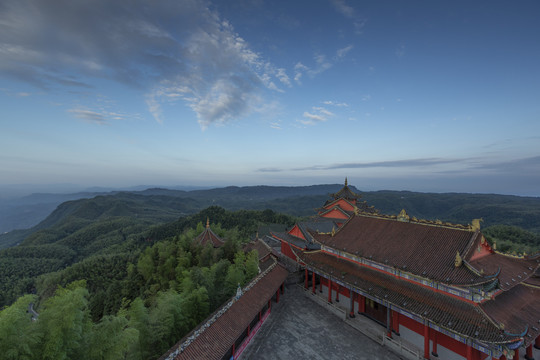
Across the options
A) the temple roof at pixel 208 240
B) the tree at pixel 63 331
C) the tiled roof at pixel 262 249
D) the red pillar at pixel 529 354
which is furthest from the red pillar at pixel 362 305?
the temple roof at pixel 208 240

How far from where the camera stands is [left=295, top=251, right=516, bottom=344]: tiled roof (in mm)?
11555

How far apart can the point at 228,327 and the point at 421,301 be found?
11.9m

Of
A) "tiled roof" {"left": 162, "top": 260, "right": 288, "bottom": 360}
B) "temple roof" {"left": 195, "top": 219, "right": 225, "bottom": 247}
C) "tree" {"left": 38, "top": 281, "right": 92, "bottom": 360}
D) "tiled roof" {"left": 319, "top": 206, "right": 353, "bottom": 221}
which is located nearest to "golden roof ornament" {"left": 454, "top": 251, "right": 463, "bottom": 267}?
"tiled roof" {"left": 162, "top": 260, "right": 288, "bottom": 360}

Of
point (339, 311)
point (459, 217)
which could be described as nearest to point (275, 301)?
point (339, 311)

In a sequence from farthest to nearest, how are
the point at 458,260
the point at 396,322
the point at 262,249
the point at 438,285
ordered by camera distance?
the point at 262,249, the point at 396,322, the point at 438,285, the point at 458,260

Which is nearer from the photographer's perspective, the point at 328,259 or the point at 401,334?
the point at 401,334

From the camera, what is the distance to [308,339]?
16469 millimetres

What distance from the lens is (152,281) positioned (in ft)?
106

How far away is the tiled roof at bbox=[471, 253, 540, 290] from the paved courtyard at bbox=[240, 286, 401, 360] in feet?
26.0

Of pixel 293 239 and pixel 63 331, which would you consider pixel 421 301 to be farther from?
pixel 63 331

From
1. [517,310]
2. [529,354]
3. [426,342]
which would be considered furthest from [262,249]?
[529,354]

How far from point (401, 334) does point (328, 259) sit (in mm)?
7460

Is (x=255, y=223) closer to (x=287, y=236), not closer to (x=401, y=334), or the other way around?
(x=287, y=236)

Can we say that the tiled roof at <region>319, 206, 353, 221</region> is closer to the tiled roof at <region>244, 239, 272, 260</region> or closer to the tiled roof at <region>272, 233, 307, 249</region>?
the tiled roof at <region>272, 233, 307, 249</region>
